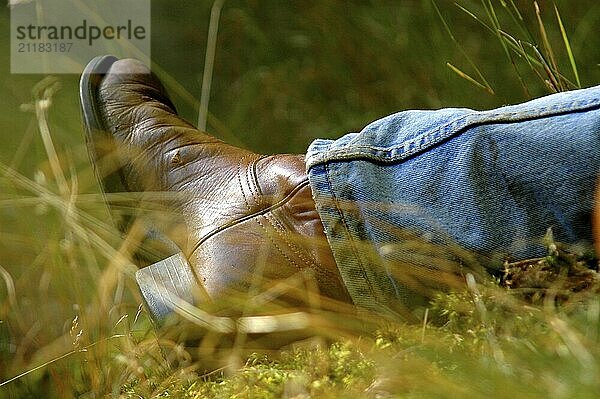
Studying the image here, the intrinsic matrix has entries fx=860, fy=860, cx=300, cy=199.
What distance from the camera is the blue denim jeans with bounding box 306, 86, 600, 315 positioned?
2.32ft

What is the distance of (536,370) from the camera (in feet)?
1.69

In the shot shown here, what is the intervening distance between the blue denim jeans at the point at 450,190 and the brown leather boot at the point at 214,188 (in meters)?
0.05

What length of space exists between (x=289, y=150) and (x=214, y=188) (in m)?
0.74

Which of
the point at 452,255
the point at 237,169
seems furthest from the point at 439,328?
the point at 237,169

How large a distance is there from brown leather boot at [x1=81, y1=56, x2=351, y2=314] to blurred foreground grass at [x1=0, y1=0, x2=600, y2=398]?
64 millimetres

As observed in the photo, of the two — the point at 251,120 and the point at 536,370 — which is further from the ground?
the point at 536,370

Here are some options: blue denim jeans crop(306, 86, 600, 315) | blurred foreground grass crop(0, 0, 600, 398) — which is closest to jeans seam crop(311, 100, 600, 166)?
blue denim jeans crop(306, 86, 600, 315)

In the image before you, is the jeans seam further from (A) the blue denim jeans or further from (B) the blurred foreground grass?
(B) the blurred foreground grass

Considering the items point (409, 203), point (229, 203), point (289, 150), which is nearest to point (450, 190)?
point (409, 203)

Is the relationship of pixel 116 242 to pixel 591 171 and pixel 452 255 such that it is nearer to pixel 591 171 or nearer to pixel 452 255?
pixel 452 255

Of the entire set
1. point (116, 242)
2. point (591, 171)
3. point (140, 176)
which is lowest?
point (116, 242)

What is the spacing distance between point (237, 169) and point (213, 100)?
0.84m

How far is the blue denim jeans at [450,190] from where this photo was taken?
706 mm

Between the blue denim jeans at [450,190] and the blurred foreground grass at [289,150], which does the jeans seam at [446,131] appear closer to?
the blue denim jeans at [450,190]
